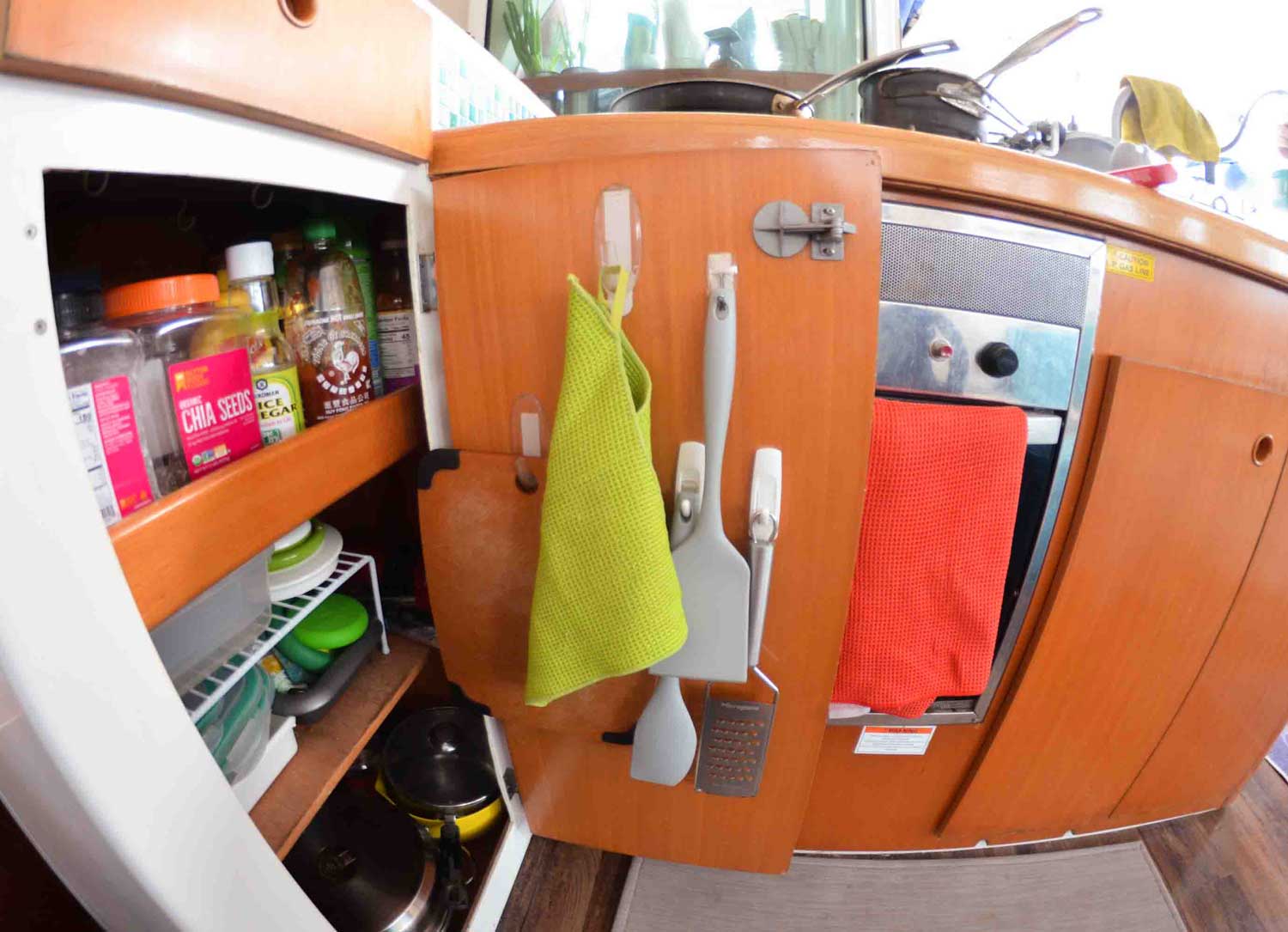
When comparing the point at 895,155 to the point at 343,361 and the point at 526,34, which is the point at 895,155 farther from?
the point at 526,34

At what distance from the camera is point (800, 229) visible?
0.54 metres

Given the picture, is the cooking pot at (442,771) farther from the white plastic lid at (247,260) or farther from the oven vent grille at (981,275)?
the oven vent grille at (981,275)

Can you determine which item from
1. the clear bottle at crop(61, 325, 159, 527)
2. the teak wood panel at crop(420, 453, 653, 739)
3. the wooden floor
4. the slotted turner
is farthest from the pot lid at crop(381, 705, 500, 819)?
the clear bottle at crop(61, 325, 159, 527)

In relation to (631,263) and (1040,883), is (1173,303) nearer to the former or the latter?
(631,263)

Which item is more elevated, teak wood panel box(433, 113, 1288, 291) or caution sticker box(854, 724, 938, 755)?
teak wood panel box(433, 113, 1288, 291)

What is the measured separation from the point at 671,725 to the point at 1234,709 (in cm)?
101

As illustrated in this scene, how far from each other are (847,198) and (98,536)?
2.02ft

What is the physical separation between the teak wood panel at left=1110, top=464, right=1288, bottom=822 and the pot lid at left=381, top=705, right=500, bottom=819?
1133 mm

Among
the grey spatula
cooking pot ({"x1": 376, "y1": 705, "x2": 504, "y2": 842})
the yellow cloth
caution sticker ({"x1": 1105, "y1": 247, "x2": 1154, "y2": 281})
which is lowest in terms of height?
cooking pot ({"x1": 376, "y1": 705, "x2": 504, "y2": 842})

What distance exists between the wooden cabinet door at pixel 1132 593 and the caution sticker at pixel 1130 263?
106mm

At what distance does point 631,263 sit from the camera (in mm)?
569

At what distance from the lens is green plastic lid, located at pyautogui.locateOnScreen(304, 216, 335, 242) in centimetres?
63

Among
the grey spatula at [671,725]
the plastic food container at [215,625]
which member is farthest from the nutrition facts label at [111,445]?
the grey spatula at [671,725]

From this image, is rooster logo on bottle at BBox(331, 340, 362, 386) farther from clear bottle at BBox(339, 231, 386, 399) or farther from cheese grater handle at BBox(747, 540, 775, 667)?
cheese grater handle at BBox(747, 540, 775, 667)
